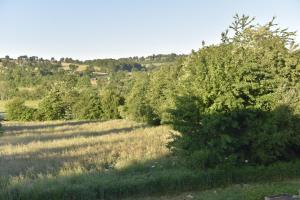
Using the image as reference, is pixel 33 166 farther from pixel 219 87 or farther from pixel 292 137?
pixel 292 137

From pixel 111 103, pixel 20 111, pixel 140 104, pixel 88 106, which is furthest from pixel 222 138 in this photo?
pixel 20 111

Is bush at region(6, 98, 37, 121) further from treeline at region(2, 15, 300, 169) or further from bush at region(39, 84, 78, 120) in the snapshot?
treeline at region(2, 15, 300, 169)

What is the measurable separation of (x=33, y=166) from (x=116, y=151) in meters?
3.59

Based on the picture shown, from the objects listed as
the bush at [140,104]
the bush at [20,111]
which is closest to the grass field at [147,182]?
the bush at [140,104]

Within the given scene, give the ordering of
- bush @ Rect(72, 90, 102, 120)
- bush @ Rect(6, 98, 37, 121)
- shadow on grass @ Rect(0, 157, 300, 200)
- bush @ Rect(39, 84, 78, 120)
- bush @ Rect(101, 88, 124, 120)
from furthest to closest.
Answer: bush @ Rect(6, 98, 37, 121) → bush @ Rect(39, 84, 78, 120) → bush @ Rect(72, 90, 102, 120) → bush @ Rect(101, 88, 124, 120) → shadow on grass @ Rect(0, 157, 300, 200)

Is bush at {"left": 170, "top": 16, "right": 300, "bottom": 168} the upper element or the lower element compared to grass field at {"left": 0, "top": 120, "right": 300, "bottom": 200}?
upper

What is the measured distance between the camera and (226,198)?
862 centimetres

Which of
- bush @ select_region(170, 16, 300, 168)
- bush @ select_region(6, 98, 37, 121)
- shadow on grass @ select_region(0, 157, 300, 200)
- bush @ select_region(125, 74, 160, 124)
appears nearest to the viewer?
shadow on grass @ select_region(0, 157, 300, 200)

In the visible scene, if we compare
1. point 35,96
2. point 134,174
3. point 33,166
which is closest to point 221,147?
point 134,174

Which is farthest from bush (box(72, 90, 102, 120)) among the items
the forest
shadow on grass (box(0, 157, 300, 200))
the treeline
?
shadow on grass (box(0, 157, 300, 200))

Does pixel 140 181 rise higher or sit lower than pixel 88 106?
higher

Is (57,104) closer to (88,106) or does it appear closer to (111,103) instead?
(88,106)

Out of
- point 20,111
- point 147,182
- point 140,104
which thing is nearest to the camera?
point 147,182

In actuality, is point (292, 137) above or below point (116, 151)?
above
